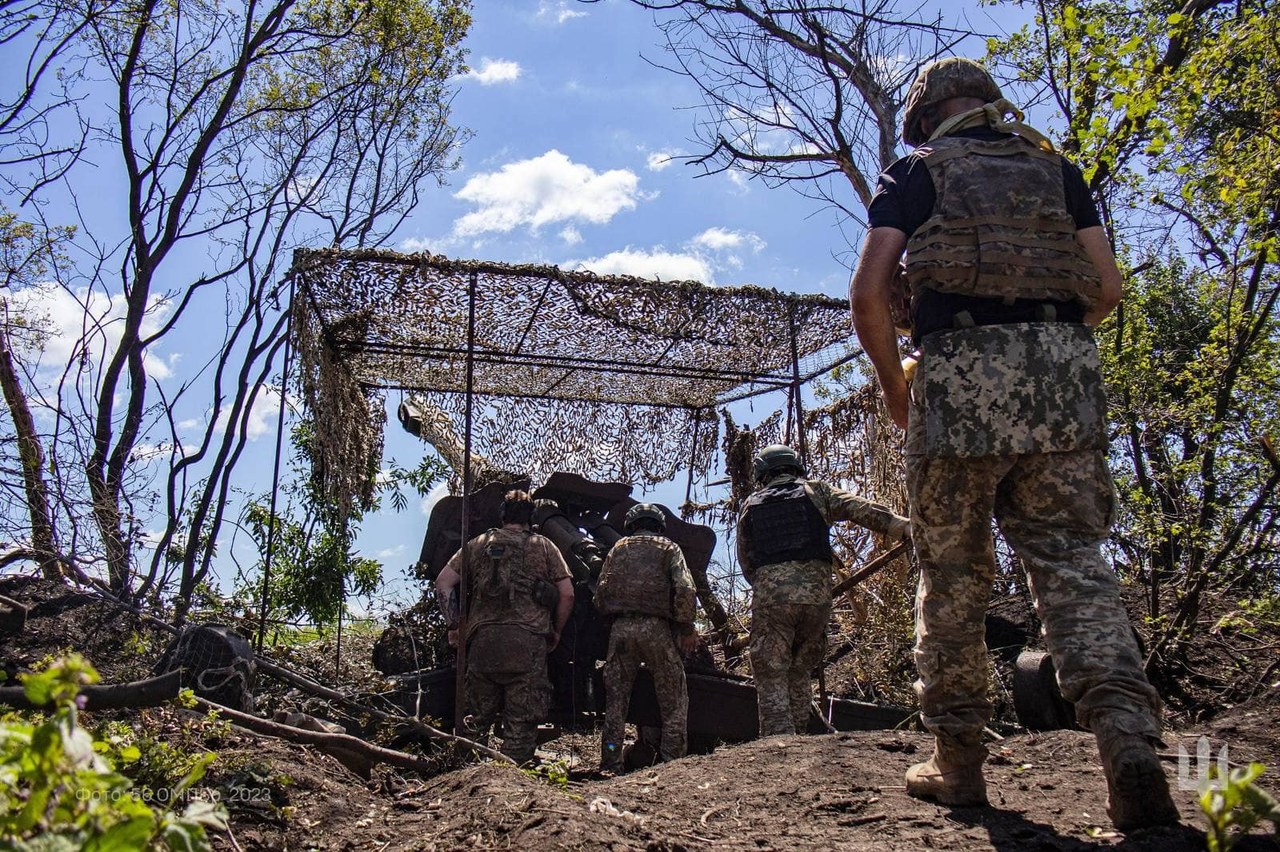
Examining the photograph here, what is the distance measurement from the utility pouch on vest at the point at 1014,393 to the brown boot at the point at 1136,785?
852mm

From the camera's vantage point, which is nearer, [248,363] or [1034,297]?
[1034,297]

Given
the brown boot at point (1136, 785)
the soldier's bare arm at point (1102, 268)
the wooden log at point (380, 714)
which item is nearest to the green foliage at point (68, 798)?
the brown boot at point (1136, 785)

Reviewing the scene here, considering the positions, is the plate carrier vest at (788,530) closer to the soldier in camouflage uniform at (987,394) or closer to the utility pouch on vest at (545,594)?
the utility pouch on vest at (545,594)

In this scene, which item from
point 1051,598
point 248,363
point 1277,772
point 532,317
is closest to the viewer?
point 1051,598

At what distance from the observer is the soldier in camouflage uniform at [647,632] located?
7578 mm

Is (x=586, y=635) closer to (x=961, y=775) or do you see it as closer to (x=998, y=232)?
(x=961, y=775)

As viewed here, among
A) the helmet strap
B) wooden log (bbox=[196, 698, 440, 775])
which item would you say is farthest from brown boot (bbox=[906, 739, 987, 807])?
wooden log (bbox=[196, 698, 440, 775])

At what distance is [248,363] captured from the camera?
44.3 feet

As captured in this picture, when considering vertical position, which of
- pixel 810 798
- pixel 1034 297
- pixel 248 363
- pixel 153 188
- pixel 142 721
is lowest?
pixel 810 798

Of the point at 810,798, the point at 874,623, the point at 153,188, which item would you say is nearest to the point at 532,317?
the point at 874,623

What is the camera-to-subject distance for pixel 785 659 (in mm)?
6895

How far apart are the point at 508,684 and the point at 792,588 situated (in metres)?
2.27

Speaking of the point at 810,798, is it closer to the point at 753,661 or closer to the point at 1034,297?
the point at 1034,297

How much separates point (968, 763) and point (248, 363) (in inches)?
477
